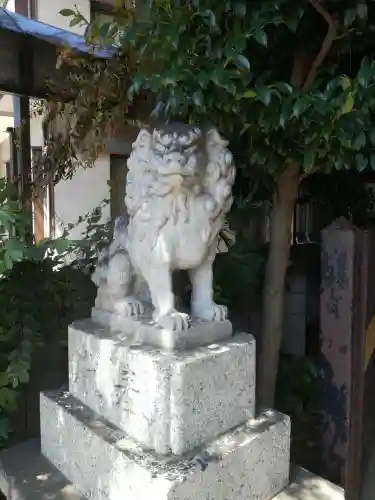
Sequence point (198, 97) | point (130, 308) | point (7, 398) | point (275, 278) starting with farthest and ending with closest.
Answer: point (275, 278)
point (7, 398)
point (130, 308)
point (198, 97)

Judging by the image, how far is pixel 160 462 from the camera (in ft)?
4.39

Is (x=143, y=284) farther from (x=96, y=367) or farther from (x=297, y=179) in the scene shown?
(x=297, y=179)

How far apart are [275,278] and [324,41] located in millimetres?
1018

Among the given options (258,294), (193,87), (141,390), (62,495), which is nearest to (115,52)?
(193,87)

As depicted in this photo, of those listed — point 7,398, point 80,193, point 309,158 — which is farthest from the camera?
point 80,193

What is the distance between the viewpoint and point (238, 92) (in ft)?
4.52

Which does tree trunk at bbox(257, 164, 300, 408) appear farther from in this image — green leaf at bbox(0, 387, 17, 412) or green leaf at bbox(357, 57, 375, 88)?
green leaf at bbox(0, 387, 17, 412)

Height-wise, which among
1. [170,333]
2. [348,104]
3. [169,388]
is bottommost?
[169,388]

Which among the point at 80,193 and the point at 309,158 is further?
the point at 80,193

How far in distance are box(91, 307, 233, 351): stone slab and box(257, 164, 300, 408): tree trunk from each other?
2.11 ft

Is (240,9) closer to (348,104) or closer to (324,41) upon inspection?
(348,104)

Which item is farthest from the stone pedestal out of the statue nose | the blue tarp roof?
the blue tarp roof

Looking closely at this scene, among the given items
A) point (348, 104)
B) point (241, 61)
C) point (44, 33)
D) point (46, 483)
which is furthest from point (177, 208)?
point (44, 33)

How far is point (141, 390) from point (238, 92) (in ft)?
3.03
